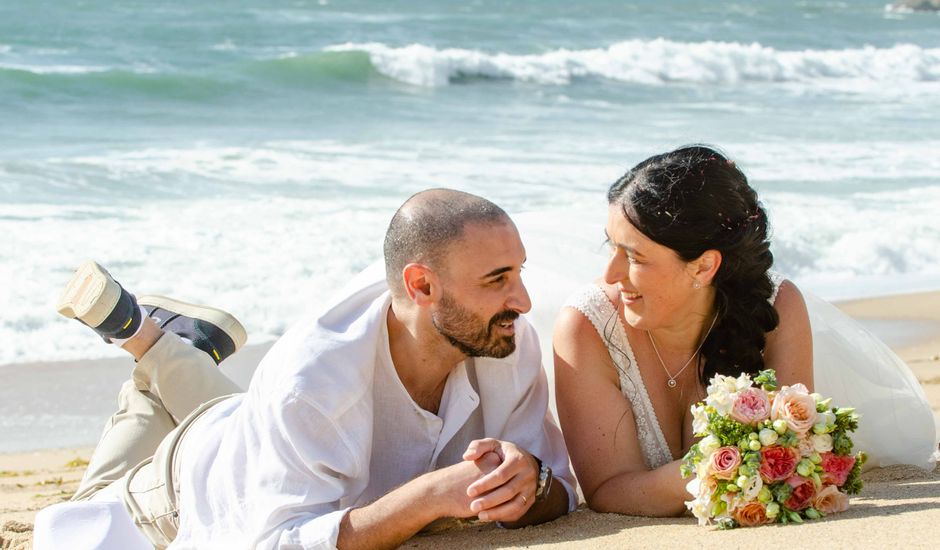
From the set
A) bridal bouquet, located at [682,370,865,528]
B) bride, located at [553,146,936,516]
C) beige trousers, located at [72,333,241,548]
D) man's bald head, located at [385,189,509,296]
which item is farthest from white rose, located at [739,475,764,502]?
beige trousers, located at [72,333,241,548]

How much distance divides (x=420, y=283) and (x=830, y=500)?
127 centimetres

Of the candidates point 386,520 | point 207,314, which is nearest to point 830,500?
point 386,520

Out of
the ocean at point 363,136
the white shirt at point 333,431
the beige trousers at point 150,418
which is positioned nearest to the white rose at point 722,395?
the white shirt at point 333,431

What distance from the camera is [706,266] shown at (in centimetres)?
390

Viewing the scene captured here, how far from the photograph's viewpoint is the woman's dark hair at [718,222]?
3.78 meters

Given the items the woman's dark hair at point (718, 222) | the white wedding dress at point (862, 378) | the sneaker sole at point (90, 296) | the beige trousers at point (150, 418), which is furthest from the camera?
the sneaker sole at point (90, 296)

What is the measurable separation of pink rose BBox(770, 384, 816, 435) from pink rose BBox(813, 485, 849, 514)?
211mm

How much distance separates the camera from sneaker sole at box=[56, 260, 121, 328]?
4.87 meters

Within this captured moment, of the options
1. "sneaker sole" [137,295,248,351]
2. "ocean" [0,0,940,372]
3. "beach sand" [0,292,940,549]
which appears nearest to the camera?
"beach sand" [0,292,940,549]

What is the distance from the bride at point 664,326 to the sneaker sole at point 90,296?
1.85m

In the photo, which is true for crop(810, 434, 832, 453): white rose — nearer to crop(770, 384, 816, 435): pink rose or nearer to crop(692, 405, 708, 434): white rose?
crop(770, 384, 816, 435): pink rose

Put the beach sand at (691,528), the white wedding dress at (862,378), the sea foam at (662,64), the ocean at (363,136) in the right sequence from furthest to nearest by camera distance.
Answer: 1. the sea foam at (662,64)
2. the ocean at (363,136)
3. the white wedding dress at (862,378)
4. the beach sand at (691,528)

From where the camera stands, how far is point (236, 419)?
3.69 meters

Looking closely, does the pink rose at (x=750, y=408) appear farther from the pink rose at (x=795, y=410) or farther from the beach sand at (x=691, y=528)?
the beach sand at (x=691, y=528)
